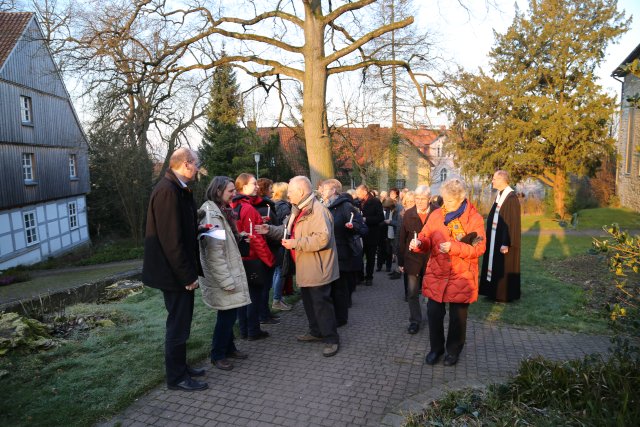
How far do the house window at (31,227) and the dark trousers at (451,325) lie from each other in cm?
2359

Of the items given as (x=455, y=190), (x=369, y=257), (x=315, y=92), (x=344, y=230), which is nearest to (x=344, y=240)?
(x=344, y=230)

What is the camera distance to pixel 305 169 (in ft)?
122

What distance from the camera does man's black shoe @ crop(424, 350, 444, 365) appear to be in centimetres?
465

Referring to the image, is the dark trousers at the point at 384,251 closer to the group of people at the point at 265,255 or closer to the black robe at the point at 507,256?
the black robe at the point at 507,256

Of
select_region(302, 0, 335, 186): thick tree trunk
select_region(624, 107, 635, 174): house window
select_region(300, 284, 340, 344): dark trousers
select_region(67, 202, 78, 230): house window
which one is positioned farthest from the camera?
select_region(67, 202, 78, 230): house window

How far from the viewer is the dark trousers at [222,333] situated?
15.0 ft

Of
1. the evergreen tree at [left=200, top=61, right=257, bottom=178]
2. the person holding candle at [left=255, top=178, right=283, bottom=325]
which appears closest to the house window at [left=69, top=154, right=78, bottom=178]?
the evergreen tree at [left=200, top=61, right=257, bottom=178]

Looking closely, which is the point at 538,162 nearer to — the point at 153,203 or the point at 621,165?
the point at 621,165

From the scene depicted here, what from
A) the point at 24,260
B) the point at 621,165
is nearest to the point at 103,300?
the point at 24,260

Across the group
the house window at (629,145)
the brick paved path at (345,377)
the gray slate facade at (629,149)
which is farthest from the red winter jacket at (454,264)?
the house window at (629,145)

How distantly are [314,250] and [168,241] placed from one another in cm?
160

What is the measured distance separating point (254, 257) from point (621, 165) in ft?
94.8

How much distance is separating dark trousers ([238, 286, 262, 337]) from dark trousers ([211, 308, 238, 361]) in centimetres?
67

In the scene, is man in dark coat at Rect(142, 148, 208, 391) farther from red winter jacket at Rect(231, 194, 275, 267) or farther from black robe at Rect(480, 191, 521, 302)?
black robe at Rect(480, 191, 521, 302)
